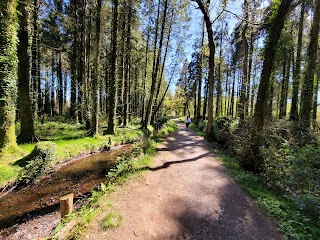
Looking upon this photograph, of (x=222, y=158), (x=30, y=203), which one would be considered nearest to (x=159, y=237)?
(x=30, y=203)

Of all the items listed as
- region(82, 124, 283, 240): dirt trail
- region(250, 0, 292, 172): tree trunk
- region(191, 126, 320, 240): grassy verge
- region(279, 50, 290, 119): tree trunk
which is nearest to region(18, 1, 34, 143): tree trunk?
region(82, 124, 283, 240): dirt trail

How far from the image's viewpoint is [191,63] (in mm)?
28562

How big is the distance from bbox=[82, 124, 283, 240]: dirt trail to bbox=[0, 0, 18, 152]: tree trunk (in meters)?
5.30

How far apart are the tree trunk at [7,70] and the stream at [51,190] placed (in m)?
2.17

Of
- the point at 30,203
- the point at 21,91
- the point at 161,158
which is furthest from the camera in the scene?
the point at 21,91

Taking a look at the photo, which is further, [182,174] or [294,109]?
[294,109]

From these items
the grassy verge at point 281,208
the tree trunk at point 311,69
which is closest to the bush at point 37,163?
the grassy verge at point 281,208

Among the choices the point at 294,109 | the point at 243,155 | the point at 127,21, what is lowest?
the point at 243,155

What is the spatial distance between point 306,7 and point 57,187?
772 inches

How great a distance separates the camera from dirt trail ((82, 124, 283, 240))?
3.42 metres

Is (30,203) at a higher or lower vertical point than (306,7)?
lower

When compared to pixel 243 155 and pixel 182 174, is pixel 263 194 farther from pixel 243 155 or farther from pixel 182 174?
pixel 182 174

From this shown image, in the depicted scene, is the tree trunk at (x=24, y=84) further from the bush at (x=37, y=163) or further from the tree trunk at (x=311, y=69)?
the tree trunk at (x=311, y=69)

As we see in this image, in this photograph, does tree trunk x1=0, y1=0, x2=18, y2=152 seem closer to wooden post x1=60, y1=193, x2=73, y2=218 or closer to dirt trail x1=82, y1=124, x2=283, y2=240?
wooden post x1=60, y1=193, x2=73, y2=218
